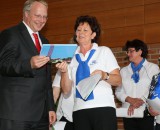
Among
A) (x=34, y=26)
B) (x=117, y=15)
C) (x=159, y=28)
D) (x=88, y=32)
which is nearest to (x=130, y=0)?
(x=117, y=15)

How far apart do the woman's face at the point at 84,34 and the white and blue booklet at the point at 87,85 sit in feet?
1.42

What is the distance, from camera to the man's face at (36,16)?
281 cm

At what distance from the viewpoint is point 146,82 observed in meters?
4.29

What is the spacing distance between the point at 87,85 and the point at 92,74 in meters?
0.11

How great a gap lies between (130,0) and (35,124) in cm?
329

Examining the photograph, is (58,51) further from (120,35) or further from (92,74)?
(120,35)

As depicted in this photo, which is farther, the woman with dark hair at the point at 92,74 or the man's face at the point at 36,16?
the man's face at the point at 36,16

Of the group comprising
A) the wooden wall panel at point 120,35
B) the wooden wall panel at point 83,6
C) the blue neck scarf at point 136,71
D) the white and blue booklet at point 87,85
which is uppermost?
the wooden wall panel at point 83,6

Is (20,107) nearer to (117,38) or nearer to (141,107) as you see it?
(141,107)

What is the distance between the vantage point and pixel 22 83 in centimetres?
258

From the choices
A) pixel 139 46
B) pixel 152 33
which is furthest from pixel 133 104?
pixel 152 33

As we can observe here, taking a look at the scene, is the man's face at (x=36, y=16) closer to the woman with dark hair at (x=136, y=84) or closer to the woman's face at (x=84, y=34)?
the woman's face at (x=84, y=34)

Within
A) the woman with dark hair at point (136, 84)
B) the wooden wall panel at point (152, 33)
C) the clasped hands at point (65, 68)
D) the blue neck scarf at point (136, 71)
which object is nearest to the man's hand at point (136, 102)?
the woman with dark hair at point (136, 84)

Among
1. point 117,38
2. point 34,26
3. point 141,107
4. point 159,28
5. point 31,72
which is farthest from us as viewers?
point 117,38
